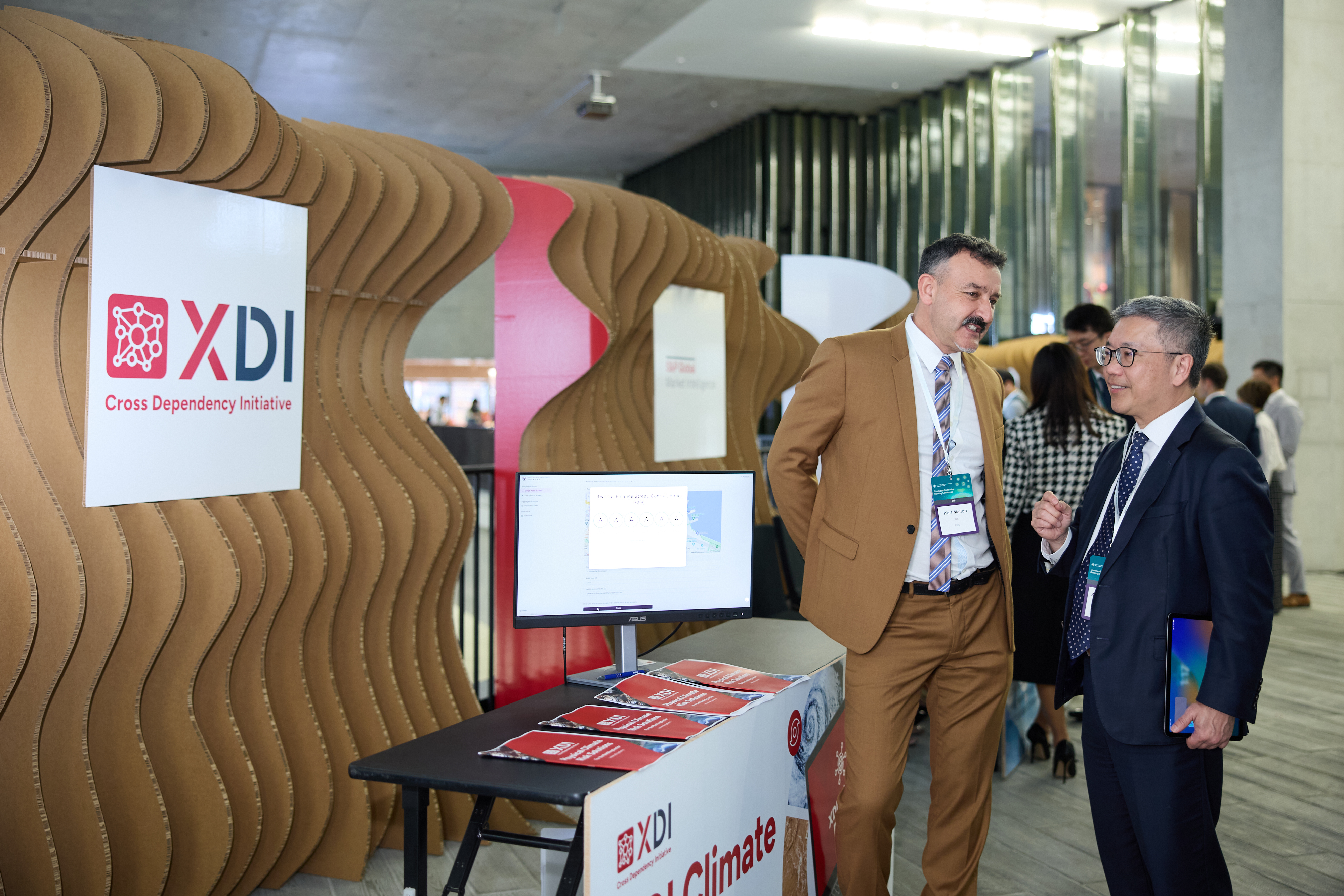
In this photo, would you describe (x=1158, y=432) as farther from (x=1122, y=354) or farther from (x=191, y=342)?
(x=191, y=342)

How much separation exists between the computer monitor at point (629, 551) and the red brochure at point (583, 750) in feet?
1.40

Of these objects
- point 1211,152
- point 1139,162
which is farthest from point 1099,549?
point 1139,162

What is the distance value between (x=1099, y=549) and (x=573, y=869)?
48.5 inches

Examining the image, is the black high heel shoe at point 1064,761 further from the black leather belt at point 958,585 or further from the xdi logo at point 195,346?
the xdi logo at point 195,346

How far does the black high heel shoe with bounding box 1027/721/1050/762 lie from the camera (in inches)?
167

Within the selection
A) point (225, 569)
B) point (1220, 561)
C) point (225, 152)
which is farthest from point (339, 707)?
point (1220, 561)

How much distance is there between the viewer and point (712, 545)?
255 cm

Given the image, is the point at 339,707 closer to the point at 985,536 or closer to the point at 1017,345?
the point at 985,536

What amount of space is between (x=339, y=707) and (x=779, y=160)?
40.8ft

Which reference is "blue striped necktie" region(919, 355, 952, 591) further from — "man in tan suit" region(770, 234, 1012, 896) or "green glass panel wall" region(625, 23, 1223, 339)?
"green glass panel wall" region(625, 23, 1223, 339)

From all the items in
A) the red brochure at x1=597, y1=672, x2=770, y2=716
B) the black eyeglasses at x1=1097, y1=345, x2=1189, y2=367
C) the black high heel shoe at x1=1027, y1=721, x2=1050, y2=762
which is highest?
the black eyeglasses at x1=1097, y1=345, x2=1189, y2=367

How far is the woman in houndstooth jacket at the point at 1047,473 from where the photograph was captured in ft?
12.3

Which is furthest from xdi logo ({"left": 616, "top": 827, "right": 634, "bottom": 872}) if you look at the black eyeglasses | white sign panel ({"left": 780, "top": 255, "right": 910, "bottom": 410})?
white sign panel ({"left": 780, "top": 255, "right": 910, "bottom": 410})

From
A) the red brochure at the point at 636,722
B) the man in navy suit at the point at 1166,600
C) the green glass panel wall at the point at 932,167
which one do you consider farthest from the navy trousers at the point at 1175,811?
the green glass panel wall at the point at 932,167
